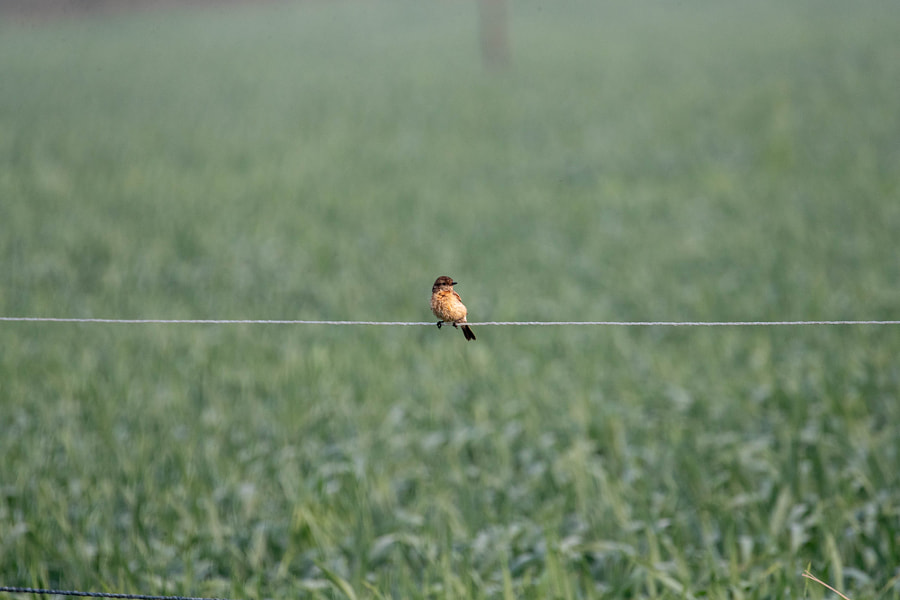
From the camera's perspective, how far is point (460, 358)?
6117 millimetres

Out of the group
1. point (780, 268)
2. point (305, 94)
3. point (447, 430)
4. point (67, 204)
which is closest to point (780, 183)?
point (780, 268)

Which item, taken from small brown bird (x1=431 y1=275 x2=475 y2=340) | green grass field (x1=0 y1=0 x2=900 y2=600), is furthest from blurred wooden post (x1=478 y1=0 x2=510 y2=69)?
small brown bird (x1=431 y1=275 x2=475 y2=340)

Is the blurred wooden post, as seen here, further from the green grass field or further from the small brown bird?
the small brown bird

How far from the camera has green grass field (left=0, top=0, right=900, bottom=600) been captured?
3688mm

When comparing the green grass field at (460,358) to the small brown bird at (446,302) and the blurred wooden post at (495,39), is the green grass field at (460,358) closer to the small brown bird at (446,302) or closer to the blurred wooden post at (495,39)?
the small brown bird at (446,302)

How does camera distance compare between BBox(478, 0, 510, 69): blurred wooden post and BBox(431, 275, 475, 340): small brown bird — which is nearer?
BBox(431, 275, 475, 340): small brown bird

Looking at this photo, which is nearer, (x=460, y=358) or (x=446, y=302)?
(x=446, y=302)

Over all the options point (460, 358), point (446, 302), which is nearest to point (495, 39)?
point (460, 358)

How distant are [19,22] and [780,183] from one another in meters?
35.6

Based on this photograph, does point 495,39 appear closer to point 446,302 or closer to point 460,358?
point 460,358

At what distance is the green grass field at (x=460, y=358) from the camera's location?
3.69m

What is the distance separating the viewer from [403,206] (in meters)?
11.1

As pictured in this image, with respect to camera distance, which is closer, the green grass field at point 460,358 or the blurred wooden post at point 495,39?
the green grass field at point 460,358

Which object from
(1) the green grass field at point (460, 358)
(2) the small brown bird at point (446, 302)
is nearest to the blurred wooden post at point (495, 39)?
(1) the green grass field at point (460, 358)
